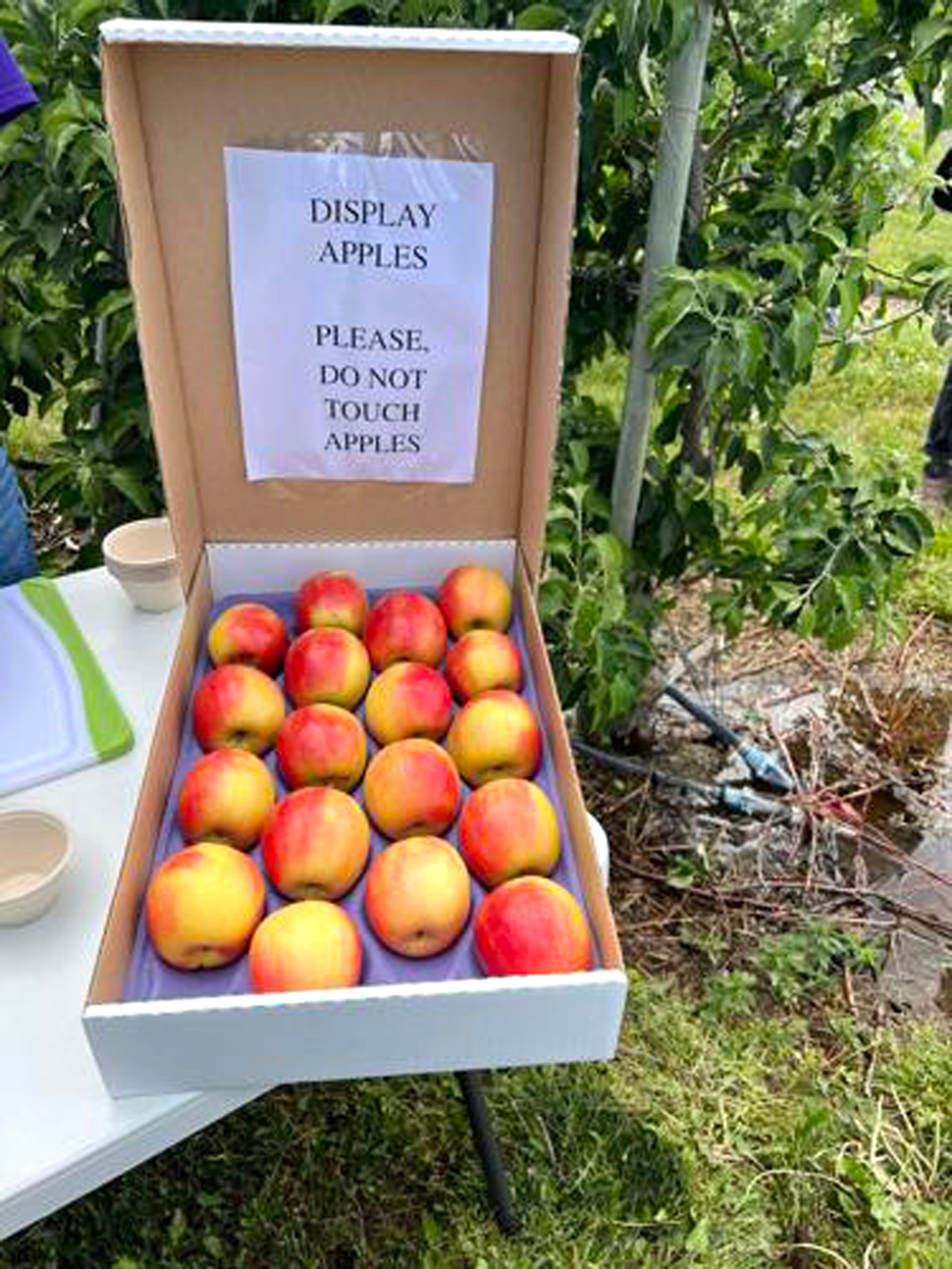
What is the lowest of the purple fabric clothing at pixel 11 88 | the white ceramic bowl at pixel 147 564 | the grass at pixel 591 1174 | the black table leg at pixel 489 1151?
the grass at pixel 591 1174

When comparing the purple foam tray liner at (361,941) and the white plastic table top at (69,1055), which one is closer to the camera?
the white plastic table top at (69,1055)

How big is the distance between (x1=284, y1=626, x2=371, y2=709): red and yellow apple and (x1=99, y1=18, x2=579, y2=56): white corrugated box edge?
22.3 inches

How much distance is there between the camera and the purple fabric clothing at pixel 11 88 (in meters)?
1.22

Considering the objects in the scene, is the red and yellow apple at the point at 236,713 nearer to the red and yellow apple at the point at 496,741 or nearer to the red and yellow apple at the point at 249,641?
the red and yellow apple at the point at 249,641

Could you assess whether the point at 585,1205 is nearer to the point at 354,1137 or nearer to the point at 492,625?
the point at 354,1137

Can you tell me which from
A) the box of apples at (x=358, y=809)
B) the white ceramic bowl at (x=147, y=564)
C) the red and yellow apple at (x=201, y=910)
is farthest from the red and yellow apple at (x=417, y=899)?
the white ceramic bowl at (x=147, y=564)

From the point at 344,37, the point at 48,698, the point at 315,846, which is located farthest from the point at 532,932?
the point at 344,37

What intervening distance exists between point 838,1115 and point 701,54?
61.3 inches

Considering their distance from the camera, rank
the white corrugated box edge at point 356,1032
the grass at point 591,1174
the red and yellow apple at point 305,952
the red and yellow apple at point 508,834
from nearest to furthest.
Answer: the white corrugated box edge at point 356,1032 → the red and yellow apple at point 305,952 → the red and yellow apple at point 508,834 → the grass at point 591,1174

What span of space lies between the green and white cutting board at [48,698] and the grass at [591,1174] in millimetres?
830

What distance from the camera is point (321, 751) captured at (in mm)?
1014

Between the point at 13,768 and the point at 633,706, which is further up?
the point at 13,768

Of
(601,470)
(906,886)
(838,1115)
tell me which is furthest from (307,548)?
(906,886)

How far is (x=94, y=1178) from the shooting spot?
2.54 feet
